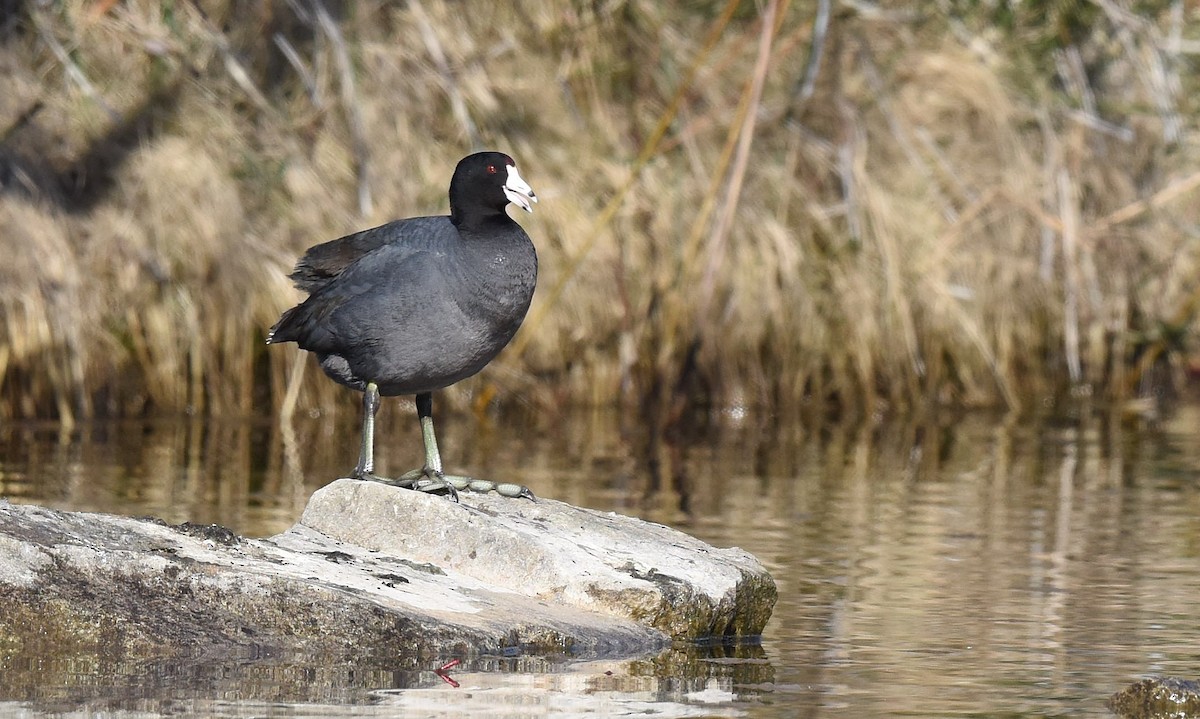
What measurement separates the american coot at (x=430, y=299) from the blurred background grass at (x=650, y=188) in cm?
596

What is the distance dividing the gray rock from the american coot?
0.37 meters

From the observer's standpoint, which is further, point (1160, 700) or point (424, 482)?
point (424, 482)

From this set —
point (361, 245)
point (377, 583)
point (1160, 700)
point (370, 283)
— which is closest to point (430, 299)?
point (370, 283)

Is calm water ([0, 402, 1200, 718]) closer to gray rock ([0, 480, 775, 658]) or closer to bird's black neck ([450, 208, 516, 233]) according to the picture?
gray rock ([0, 480, 775, 658])

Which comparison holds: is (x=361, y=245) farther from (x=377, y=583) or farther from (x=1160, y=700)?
(x=1160, y=700)

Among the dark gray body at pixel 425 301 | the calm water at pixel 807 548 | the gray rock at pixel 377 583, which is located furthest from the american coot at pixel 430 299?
the calm water at pixel 807 548

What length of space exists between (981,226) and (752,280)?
197 centimetres

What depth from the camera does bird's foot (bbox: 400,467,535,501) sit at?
6918 mm

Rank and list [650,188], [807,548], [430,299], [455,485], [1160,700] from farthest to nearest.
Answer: [650,188] → [807,548] → [455,485] → [430,299] → [1160,700]

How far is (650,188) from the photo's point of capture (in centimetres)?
1438

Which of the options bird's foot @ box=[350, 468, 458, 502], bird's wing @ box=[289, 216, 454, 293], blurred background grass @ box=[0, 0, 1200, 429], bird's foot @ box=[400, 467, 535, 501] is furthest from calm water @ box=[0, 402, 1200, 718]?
bird's wing @ box=[289, 216, 454, 293]

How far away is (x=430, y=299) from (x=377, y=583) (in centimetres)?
109

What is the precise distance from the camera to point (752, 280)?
47.2ft

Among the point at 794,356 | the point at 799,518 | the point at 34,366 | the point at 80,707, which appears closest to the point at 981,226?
the point at 794,356
